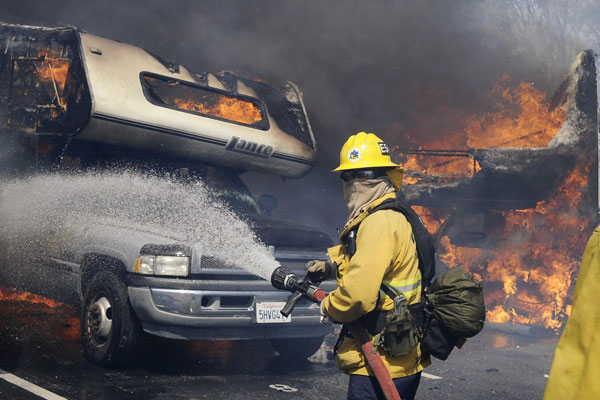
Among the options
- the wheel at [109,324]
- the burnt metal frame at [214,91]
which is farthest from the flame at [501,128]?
the wheel at [109,324]

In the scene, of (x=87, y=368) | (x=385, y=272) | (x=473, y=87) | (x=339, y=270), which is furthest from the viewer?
(x=473, y=87)

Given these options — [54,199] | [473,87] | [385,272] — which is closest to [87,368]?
[54,199]

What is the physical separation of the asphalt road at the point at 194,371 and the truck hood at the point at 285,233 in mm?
1326

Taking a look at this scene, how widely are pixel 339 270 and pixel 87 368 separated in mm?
3544

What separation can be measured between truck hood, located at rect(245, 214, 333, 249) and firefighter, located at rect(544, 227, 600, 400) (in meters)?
4.87

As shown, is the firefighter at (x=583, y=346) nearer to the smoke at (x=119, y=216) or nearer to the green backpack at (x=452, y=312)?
the green backpack at (x=452, y=312)

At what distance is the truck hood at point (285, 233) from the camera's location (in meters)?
6.61

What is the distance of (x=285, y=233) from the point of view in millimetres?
6742

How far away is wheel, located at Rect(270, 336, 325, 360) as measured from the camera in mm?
7363

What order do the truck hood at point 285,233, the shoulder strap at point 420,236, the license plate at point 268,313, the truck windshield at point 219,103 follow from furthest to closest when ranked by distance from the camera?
the truck windshield at point 219,103, the truck hood at point 285,233, the license plate at point 268,313, the shoulder strap at point 420,236

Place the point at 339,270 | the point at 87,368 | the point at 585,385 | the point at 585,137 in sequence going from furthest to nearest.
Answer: the point at 585,137
the point at 87,368
the point at 339,270
the point at 585,385

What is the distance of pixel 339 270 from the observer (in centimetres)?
369

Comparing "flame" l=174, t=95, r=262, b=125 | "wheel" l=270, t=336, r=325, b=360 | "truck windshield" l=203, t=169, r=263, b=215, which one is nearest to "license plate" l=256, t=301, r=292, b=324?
"wheel" l=270, t=336, r=325, b=360

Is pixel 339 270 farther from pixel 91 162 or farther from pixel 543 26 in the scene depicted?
pixel 543 26
